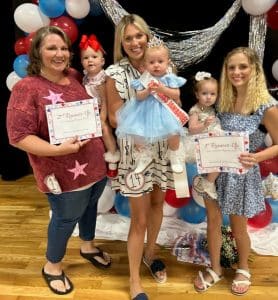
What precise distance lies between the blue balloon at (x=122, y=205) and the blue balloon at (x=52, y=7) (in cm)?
128

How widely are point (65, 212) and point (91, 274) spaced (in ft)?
1.79

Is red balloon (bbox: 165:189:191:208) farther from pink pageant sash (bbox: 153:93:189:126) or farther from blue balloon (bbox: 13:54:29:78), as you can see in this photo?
blue balloon (bbox: 13:54:29:78)

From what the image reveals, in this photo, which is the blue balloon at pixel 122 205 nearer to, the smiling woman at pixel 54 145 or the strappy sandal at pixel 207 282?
the smiling woman at pixel 54 145

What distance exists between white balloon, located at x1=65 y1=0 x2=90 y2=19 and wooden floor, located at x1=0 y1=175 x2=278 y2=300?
1.48 meters

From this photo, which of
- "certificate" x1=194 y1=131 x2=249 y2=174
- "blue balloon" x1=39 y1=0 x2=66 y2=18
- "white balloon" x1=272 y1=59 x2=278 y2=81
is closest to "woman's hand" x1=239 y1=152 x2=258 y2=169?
"certificate" x1=194 y1=131 x2=249 y2=174

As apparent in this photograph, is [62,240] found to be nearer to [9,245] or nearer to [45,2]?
[9,245]

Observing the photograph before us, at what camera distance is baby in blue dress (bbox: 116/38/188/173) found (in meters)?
1.72

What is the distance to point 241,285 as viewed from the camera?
2.16 metres

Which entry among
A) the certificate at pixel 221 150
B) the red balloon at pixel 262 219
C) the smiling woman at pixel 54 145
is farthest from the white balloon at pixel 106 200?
the certificate at pixel 221 150

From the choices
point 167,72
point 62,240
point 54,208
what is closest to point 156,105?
point 167,72

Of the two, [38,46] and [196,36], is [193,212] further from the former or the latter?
[38,46]

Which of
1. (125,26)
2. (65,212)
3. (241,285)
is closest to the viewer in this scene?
(125,26)

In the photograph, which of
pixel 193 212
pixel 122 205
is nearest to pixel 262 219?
pixel 193 212

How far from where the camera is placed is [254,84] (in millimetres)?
1840
